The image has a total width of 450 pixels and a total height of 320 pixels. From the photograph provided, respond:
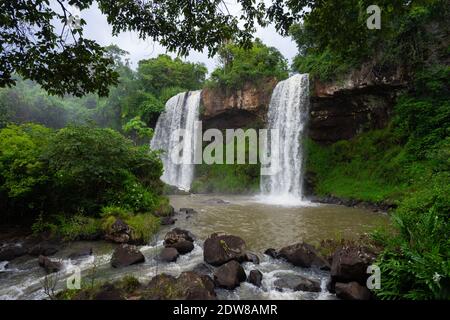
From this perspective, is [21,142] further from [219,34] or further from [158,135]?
[158,135]

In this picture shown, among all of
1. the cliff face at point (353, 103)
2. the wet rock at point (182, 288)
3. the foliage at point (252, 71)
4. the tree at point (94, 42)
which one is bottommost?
the wet rock at point (182, 288)

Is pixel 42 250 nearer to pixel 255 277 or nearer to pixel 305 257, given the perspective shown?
pixel 255 277

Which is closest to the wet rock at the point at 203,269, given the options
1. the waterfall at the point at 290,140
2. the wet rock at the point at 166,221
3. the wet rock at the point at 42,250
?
the wet rock at the point at 42,250

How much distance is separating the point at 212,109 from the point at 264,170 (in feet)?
26.7

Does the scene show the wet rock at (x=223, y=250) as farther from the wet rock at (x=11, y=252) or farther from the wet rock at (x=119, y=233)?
the wet rock at (x=11, y=252)

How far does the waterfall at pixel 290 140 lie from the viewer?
67.3ft

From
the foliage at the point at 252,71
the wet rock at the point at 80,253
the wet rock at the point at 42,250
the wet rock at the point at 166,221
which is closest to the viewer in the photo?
the wet rock at the point at 80,253

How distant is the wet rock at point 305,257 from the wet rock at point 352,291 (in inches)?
49.6

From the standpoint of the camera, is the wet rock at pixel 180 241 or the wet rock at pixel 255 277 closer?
the wet rock at pixel 255 277

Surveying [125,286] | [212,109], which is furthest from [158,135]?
[125,286]

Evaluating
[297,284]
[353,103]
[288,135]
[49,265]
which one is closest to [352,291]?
[297,284]

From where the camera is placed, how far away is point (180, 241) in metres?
8.12

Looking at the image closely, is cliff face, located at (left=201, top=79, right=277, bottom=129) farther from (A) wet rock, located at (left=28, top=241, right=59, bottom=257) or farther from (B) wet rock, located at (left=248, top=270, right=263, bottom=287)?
(B) wet rock, located at (left=248, top=270, right=263, bottom=287)

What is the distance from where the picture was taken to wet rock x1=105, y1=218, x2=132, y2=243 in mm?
8820
